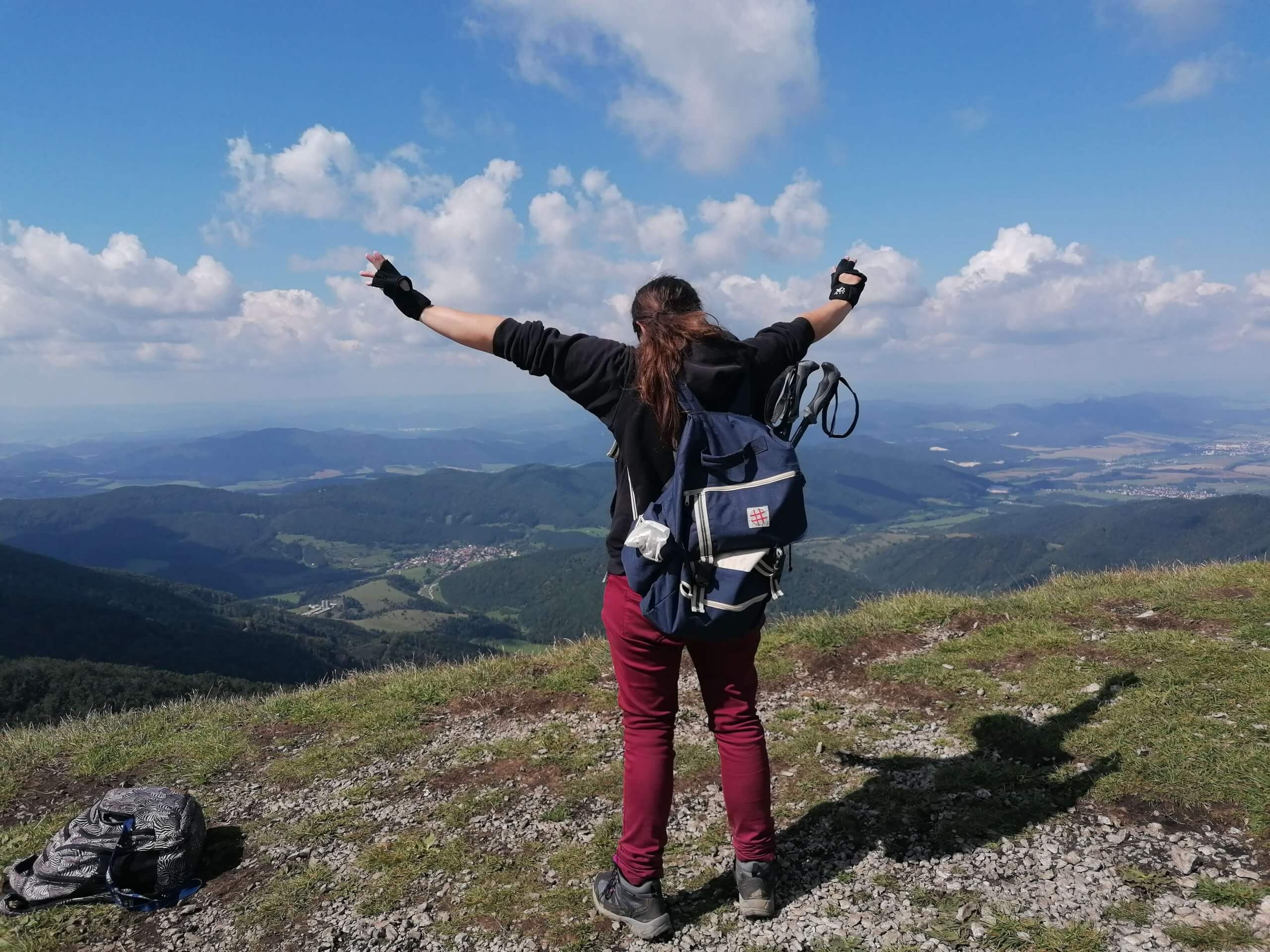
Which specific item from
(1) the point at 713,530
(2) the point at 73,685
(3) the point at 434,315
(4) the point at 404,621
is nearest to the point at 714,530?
(1) the point at 713,530

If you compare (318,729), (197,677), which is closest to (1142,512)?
(197,677)

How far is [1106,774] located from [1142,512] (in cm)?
19184

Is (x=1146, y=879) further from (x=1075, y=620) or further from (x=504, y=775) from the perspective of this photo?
(x=1075, y=620)

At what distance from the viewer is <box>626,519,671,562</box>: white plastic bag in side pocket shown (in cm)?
329

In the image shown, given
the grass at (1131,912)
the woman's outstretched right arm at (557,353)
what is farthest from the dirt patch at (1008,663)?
the woman's outstretched right arm at (557,353)

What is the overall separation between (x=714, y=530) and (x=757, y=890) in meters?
2.08

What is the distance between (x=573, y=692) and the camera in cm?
801

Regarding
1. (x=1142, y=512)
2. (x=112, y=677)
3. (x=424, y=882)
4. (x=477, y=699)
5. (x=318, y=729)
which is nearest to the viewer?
(x=424, y=882)

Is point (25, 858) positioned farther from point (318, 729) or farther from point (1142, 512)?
point (1142, 512)

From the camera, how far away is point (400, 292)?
13.4 ft

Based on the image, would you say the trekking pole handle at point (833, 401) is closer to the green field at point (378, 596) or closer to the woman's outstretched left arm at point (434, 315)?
the woman's outstretched left arm at point (434, 315)

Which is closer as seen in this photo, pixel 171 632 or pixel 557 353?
pixel 557 353

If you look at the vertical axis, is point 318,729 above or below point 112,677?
above

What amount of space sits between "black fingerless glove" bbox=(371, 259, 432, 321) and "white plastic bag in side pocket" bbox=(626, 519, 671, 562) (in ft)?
6.17
